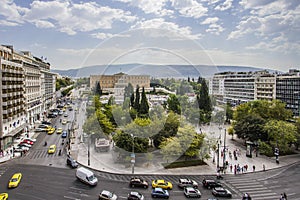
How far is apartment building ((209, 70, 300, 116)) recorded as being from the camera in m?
41.6

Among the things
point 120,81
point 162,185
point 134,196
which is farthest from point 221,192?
point 120,81

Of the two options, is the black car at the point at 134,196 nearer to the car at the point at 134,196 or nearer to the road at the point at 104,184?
the car at the point at 134,196

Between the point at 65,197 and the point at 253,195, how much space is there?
499 inches

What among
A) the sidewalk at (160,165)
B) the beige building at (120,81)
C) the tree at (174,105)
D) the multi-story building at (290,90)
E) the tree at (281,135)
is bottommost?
the sidewalk at (160,165)

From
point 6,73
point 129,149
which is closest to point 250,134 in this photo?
point 129,149

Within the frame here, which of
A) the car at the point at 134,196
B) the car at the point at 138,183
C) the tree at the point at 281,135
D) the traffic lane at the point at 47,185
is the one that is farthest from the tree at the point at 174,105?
the car at the point at 134,196

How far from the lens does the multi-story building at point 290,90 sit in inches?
1592

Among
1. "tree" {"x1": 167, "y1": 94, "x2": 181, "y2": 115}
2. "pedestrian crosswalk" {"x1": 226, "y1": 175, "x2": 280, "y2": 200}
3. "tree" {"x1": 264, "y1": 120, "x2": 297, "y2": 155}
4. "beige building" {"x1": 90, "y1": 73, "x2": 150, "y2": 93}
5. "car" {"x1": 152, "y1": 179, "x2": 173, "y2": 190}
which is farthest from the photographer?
"beige building" {"x1": 90, "y1": 73, "x2": 150, "y2": 93}

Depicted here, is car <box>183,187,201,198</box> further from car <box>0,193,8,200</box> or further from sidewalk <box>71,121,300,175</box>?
car <box>0,193,8,200</box>

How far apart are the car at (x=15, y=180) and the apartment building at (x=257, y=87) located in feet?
140

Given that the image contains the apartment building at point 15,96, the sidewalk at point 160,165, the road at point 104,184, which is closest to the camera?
the road at point 104,184

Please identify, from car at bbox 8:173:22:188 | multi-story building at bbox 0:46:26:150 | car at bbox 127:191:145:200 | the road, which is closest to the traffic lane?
the road

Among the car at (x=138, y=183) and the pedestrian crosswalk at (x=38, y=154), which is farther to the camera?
the pedestrian crosswalk at (x=38, y=154)

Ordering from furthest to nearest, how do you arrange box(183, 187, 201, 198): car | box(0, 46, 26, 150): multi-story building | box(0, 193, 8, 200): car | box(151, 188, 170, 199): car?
box(0, 46, 26, 150): multi-story building → box(183, 187, 201, 198): car → box(151, 188, 170, 199): car → box(0, 193, 8, 200): car
